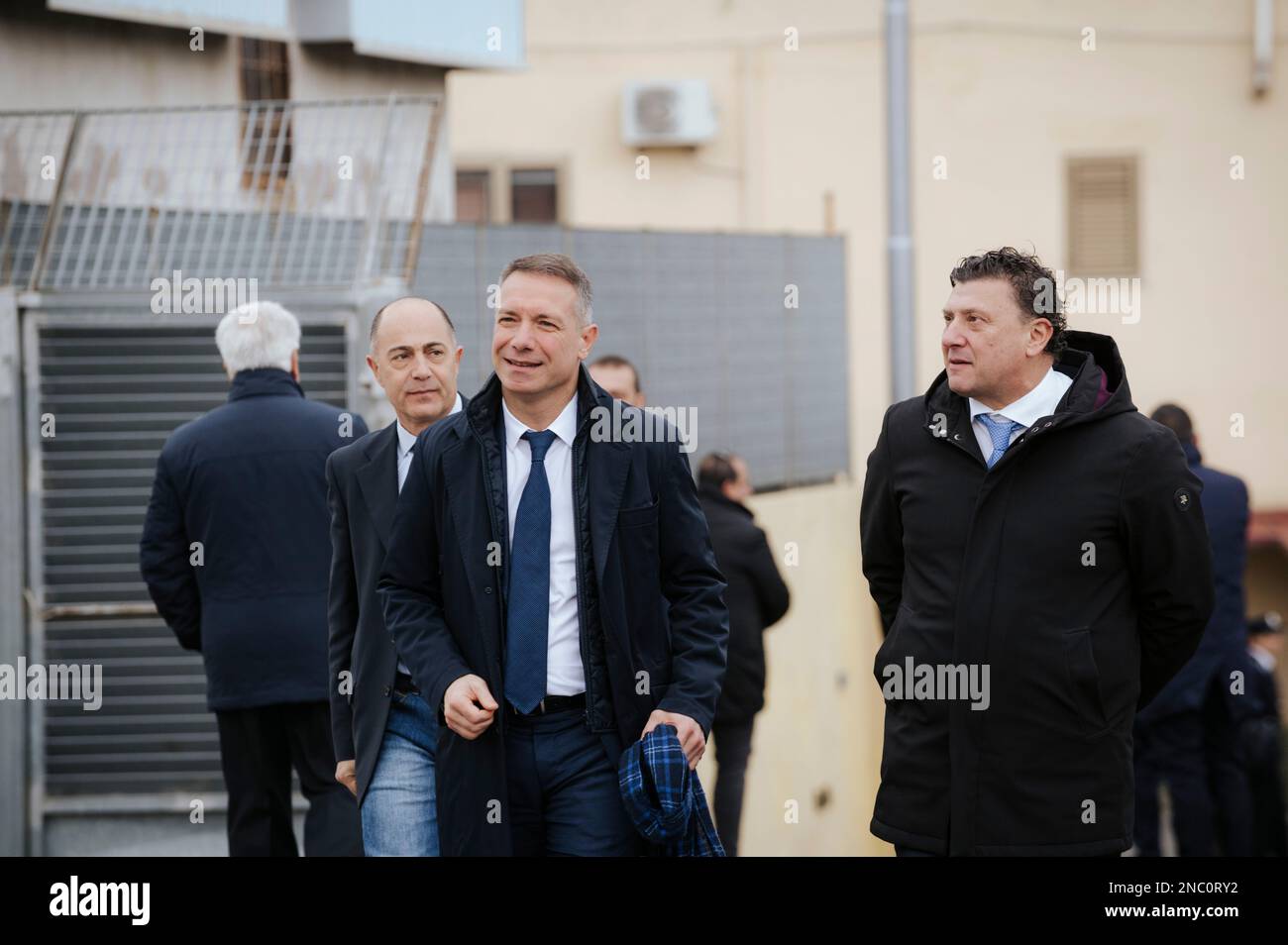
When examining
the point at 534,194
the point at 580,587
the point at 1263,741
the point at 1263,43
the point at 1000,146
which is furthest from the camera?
the point at 534,194

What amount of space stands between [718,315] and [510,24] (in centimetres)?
240

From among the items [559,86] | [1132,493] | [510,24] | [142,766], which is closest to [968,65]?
[559,86]

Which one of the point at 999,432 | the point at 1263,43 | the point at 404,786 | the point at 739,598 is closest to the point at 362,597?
the point at 404,786

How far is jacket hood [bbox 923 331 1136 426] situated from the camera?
442cm

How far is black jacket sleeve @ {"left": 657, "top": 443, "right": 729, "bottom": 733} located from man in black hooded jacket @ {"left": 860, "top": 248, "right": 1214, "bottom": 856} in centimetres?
41

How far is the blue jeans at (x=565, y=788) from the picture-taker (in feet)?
14.0

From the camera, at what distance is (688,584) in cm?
446

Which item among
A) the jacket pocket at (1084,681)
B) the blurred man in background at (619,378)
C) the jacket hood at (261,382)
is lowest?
the jacket pocket at (1084,681)

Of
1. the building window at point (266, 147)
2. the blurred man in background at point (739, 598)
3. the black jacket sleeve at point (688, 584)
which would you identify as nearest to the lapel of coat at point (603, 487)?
the black jacket sleeve at point (688, 584)

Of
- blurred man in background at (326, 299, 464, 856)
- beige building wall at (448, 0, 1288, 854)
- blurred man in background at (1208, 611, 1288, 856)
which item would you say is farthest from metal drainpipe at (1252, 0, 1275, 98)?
blurred man in background at (326, 299, 464, 856)

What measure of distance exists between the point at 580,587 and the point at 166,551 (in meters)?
2.25

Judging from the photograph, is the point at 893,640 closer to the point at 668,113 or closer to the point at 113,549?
the point at 113,549

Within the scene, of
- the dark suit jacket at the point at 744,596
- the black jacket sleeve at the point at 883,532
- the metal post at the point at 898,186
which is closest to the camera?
the black jacket sleeve at the point at 883,532

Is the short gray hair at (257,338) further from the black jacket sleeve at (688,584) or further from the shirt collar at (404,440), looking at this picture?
the black jacket sleeve at (688,584)
